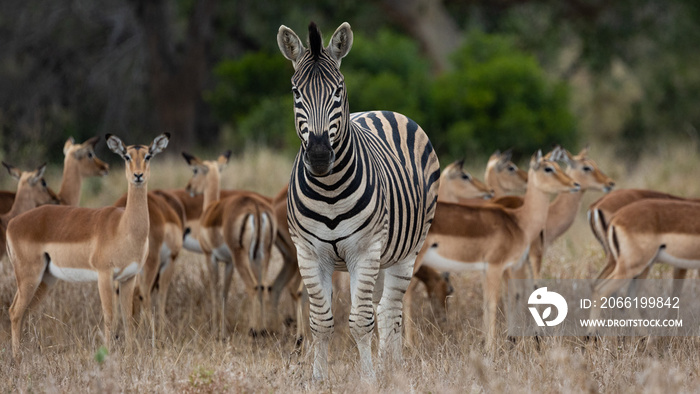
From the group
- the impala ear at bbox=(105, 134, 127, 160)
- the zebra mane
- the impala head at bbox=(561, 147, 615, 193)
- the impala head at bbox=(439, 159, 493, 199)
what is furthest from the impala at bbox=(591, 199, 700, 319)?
the impala ear at bbox=(105, 134, 127, 160)

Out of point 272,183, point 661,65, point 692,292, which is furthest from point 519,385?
point 661,65

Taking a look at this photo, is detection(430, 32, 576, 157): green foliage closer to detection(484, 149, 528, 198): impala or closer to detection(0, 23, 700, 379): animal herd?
detection(484, 149, 528, 198): impala

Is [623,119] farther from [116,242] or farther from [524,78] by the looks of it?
[116,242]

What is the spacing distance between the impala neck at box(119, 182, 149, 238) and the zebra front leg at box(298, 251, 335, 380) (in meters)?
2.01

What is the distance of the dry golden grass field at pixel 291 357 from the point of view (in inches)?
194

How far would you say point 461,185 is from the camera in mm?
9883

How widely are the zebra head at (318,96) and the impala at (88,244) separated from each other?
210cm

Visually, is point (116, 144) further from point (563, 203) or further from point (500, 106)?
point (500, 106)

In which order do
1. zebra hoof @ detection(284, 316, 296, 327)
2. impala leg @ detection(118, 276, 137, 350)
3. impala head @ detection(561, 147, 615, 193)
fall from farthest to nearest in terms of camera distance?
impala head @ detection(561, 147, 615, 193) → zebra hoof @ detection(284, 316, 296, 327) → impala leg @ detection(118, 276, 137, 350)

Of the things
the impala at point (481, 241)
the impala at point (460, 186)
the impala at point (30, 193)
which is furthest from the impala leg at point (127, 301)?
the impala at point (460, 186)

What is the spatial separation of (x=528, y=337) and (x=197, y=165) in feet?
16.2

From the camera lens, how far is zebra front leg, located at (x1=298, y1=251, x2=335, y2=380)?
16.6 ft

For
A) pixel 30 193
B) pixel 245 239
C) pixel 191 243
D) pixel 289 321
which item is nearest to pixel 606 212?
pixel 289 321

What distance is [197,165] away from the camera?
33.0ft
